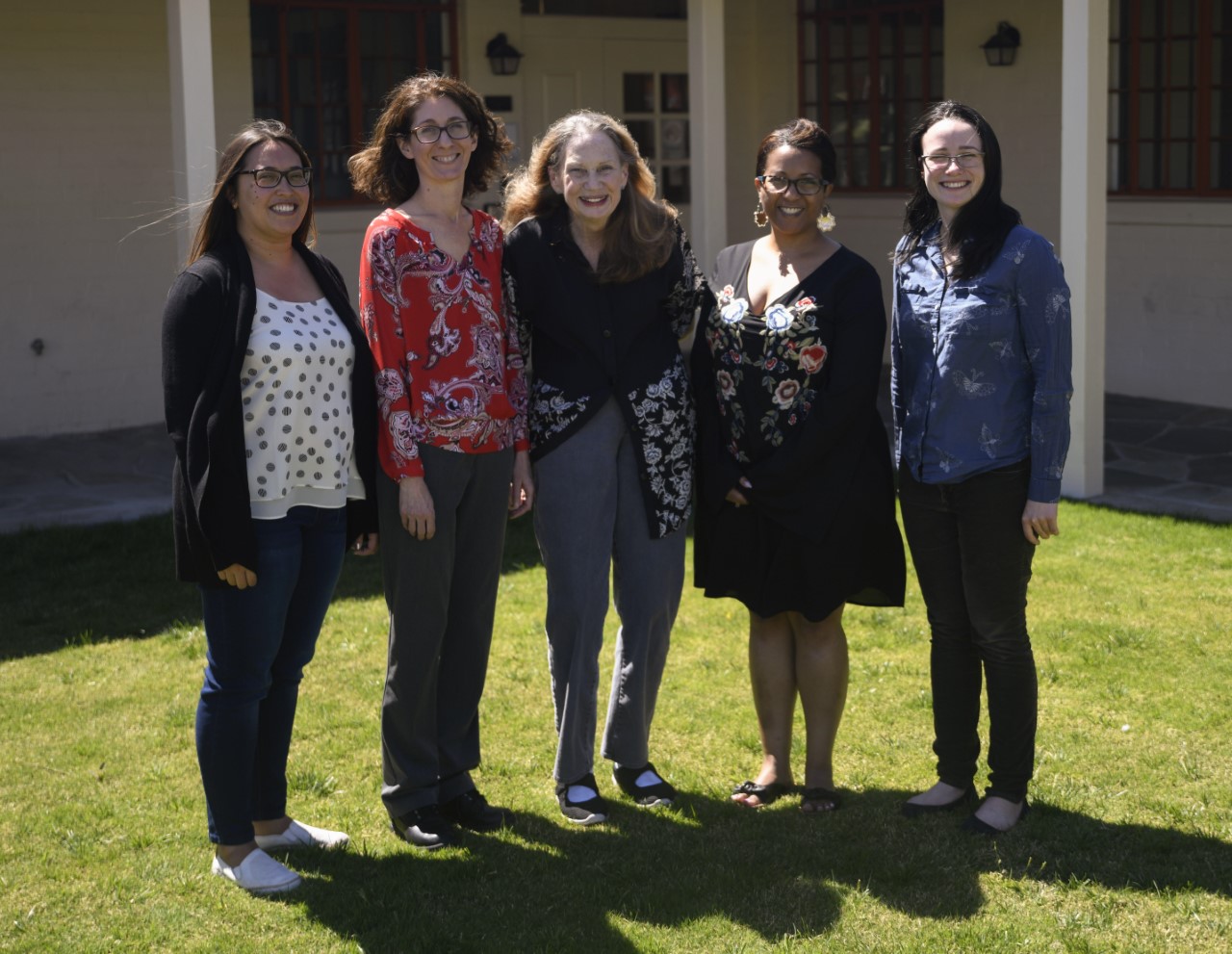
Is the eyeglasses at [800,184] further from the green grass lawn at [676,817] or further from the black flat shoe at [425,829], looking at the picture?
the black flat shoe at [425,829]

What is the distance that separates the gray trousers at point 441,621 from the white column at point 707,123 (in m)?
5.14

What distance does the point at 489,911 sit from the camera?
3770 mm

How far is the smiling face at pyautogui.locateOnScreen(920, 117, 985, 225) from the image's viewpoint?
3.86 meters

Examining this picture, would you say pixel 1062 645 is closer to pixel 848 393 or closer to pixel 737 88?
pixel 848 393

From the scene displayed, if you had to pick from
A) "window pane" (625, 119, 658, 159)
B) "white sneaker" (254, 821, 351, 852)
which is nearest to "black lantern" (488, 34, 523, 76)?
"window pane" (625, 119, 658, 159)

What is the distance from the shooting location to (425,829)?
4.16 meters

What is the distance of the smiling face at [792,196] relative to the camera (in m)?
4.02

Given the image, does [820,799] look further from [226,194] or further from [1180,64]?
[1180,64]

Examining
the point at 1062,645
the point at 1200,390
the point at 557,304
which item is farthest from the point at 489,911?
the point at 1200,390

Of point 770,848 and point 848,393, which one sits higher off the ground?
point 848,393

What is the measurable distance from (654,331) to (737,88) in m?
8.81

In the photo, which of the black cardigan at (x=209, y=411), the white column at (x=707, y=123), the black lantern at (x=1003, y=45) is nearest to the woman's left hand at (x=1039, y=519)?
the black cardigan at (x=209, y=411)

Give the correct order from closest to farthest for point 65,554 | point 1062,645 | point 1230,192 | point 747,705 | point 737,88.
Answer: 1. point 747,705
2. point 1062,645
3. point 65,554
4. point 1230,192
5. point 737,88

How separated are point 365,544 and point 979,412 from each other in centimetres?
165
